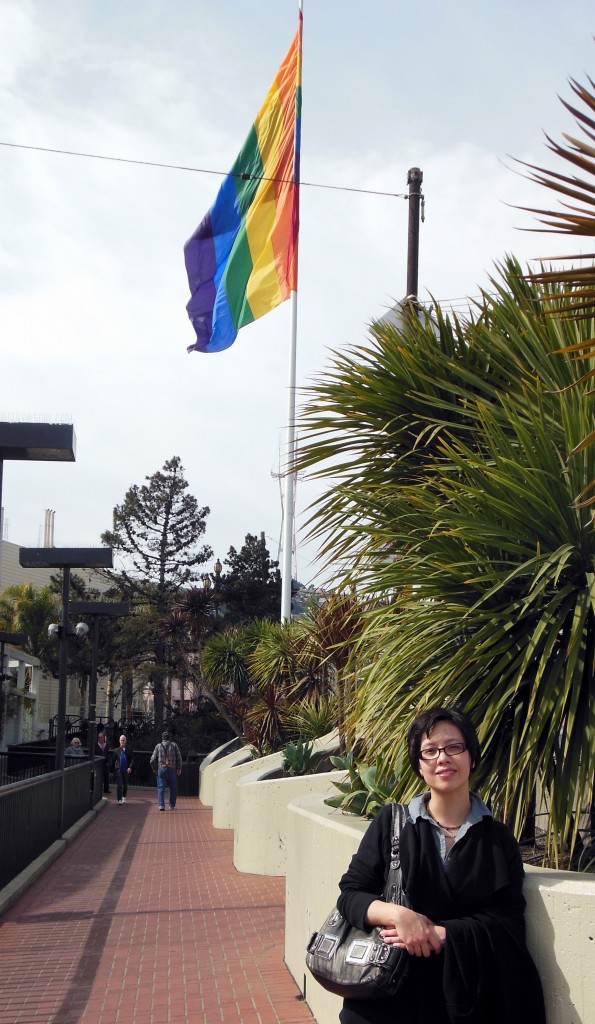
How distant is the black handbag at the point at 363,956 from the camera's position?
304 cm

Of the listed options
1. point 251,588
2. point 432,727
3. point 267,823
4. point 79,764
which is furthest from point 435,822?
point 251,588

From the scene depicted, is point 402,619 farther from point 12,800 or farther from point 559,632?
point 12,800

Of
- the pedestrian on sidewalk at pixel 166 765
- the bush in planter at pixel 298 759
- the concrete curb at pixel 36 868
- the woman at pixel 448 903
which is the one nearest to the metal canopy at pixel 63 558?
the concrete curb at pixel 36 868

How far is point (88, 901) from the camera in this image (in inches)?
397

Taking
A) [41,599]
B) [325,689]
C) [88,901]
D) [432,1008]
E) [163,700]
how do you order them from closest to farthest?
[432,1008], [88,901], [325,689], [163,700], [41,599]

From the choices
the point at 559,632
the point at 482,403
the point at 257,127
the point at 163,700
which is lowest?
the point at 163,700

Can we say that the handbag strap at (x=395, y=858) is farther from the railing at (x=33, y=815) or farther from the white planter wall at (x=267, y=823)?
the white planter wall at (x=267, y=823)

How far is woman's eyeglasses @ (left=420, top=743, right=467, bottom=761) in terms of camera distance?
10.5 ft

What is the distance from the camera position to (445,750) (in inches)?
126

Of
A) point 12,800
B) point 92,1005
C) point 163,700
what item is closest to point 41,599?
point 163,700

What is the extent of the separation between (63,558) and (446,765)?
40.6ft

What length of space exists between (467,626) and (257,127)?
61.4ft

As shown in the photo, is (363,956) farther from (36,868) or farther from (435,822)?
(36,868)

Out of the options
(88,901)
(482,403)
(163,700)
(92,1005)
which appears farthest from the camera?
(163,700)
